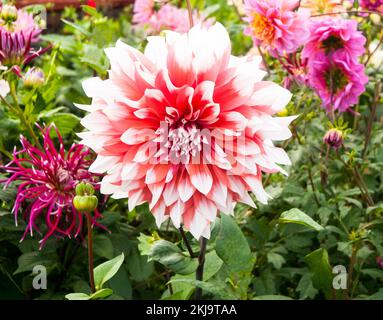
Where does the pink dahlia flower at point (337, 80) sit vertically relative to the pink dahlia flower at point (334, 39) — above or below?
below

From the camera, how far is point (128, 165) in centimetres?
74

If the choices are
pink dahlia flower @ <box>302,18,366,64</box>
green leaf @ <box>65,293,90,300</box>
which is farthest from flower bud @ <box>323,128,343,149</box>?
green leaf @ <box>65,293,90,300</box>

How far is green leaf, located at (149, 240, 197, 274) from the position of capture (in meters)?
0.87

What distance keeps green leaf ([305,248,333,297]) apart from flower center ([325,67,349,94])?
0.30m

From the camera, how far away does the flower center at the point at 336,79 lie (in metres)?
1.14

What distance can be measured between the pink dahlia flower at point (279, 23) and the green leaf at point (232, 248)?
0.37 metres

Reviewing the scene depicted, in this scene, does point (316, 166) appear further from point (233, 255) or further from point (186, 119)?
point (186, 119)

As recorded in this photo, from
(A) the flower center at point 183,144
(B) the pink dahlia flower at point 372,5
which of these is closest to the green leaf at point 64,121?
(A) the flower center at point 183,144

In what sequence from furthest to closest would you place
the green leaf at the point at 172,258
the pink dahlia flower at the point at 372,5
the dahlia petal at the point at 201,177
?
the pink dahlia flower at the point at 372,5 → the green leaf at the point at 172,258 → the dahlia petal at the point at 201,177

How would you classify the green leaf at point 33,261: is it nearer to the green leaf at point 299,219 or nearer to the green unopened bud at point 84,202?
the green unopened bud at point 84,202

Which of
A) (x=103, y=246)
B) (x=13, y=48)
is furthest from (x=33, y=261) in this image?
(x=13, y=48)

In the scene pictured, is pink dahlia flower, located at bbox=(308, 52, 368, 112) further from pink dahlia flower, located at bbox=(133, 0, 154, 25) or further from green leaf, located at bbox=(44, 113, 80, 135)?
pink dahlia flower, located at bbox=(133, 0, 154, 25)

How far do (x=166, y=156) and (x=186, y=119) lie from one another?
52mm

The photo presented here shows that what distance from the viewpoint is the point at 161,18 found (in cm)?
189
